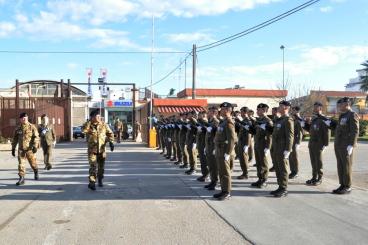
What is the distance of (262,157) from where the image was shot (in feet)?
38.9

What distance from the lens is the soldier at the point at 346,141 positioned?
10.4 m

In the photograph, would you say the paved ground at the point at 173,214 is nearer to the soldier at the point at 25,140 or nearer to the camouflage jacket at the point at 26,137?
the soldier at the point at 25,140

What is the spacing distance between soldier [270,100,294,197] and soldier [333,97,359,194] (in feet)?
3.68

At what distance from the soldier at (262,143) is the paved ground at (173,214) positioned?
319 mm

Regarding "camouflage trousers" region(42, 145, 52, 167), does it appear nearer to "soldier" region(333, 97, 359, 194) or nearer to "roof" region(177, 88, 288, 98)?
"soldier" region(333, 97, 359, 194)

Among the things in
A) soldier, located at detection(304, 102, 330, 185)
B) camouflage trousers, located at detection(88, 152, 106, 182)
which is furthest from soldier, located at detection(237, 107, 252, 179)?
camouflage trousers, located at detection(88, 152, 106, 182)

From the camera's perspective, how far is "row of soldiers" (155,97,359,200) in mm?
10102

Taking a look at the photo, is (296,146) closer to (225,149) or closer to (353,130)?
(353,130)

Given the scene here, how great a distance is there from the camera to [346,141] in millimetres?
10539

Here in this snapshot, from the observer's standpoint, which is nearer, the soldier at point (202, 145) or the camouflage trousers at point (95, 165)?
the camouflage trousers at point (95, 165)

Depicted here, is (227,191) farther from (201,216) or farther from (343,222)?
(343,222)

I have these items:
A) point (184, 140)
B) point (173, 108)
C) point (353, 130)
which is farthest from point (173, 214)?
point (173, 108)

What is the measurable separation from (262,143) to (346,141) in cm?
222

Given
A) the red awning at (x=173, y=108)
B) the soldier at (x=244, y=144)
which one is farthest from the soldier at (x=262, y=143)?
the red awning at (x=173, y=108)
